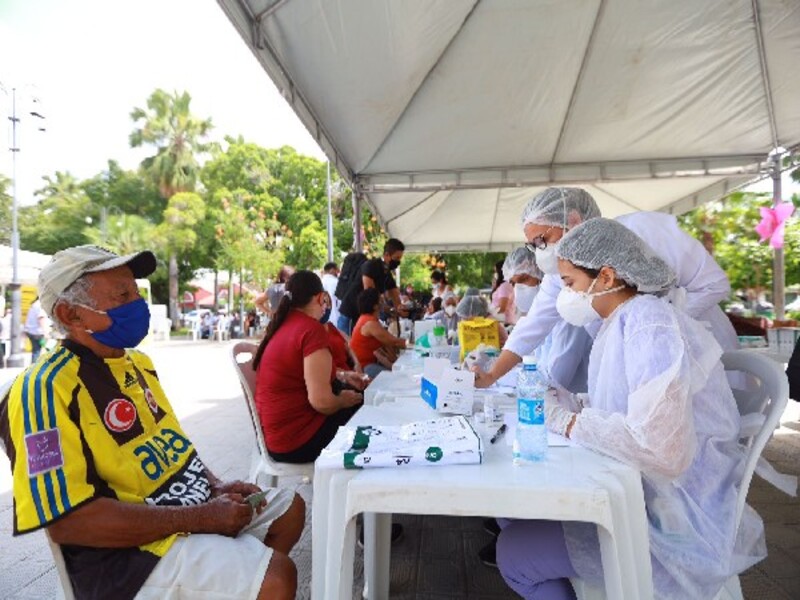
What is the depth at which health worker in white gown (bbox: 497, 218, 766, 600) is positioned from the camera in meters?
1.34

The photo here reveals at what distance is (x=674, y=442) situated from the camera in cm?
132

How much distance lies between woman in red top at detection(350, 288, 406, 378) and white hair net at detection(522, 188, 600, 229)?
1.86 m

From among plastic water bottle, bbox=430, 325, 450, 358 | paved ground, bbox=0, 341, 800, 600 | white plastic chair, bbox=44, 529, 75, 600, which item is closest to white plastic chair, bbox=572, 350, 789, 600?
paved ground, bbox=0, 341, 800, 600

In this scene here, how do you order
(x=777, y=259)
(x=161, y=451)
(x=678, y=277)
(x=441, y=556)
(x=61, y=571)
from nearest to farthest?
(x=61, y=571) < (x=161, y=451) < (x=678, y=277) < (x=441, y=556) < (x=777, y=259)

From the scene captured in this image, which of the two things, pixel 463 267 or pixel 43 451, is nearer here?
pixel 43 451

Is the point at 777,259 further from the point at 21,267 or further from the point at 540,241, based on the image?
the point at 21,267

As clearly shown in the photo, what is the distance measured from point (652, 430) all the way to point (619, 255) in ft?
1.65

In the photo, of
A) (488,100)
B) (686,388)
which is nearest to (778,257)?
(488,100)

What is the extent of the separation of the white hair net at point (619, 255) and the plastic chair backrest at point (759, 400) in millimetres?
473

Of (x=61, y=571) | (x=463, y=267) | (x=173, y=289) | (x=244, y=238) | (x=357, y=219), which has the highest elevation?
(x=244, y=238)

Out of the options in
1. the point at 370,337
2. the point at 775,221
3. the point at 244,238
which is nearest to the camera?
the point at 370,337

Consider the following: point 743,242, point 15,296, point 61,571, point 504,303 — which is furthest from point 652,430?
point 743,242

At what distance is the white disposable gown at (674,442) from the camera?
Answer: 1333 mm

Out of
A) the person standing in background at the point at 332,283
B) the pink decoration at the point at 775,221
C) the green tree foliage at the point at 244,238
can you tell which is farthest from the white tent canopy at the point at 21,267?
the pink decoration at the point at 775,221
